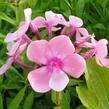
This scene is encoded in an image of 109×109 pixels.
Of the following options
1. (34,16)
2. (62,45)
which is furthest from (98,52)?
(34,16)

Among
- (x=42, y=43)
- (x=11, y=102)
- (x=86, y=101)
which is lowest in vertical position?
(x=11, y=102)

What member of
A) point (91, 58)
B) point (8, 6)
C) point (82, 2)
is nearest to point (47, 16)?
point (91, 58)

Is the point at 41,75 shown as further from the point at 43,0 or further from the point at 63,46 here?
the point at 43,0

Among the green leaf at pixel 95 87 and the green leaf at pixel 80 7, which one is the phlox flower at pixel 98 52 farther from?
the green leaf at pixel 80 7

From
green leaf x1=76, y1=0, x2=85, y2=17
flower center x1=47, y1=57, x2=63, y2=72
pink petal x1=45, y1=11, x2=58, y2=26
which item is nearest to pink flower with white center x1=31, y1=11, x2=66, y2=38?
pink petal x1=45, y1=11, x2=58, y2=26

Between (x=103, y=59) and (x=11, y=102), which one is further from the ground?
(x=103, y=59)

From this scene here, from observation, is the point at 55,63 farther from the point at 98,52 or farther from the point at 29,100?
the point at 29,100

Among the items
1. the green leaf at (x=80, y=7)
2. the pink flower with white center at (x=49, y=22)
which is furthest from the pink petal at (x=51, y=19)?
the green leaf at (x=80, y=7)
